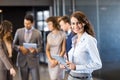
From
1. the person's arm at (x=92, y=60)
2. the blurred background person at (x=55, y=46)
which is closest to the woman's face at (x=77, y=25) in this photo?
the person's arm at (x=92, y=60)

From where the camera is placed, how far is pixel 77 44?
296 centimetres

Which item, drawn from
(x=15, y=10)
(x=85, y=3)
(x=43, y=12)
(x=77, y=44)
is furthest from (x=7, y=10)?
(x=77, y=44)

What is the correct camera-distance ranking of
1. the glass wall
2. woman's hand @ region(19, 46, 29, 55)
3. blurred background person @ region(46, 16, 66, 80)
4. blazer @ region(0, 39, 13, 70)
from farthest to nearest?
the glass wall
woman's hand @ region(19, 46, 29, 55)
blurred background person @ region(46, 16, 66, 80)
blazer @ region(0, 39, 13, 70)

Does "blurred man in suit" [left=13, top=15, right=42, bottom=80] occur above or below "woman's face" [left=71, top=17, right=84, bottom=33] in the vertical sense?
below

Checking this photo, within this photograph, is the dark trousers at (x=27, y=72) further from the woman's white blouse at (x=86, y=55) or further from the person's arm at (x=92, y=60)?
the person's arm at (x=92, y=60)

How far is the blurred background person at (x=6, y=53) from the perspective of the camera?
432 cm

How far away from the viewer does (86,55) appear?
2.91 meters

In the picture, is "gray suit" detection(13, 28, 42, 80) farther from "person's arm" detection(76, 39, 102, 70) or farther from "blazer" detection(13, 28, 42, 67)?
"person's arm" detection(76, 39, 102, 70)

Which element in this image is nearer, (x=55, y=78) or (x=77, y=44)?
(x=77, y=44)

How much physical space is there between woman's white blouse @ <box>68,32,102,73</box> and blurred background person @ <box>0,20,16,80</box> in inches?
63.5

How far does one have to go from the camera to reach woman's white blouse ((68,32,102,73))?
112 inches

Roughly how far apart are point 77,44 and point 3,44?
1.85 metres

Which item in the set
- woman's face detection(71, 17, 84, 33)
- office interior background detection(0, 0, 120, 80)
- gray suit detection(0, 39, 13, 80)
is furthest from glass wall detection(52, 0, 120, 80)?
woman's face detection(71, 17, 84, 33)

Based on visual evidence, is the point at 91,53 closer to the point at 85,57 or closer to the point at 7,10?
the point at 85,57
